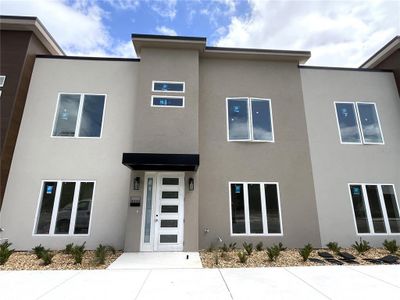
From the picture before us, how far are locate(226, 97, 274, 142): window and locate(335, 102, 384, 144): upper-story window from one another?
10.6 feet

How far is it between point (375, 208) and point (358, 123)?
3647mm

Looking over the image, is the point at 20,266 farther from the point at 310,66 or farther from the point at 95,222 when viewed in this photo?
the point at 310,66

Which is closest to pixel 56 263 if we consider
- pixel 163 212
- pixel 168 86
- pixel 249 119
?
pixel 163 212

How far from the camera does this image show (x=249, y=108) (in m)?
9.00

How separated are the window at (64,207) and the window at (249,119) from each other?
20.2 feet

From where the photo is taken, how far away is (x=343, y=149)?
8781mm


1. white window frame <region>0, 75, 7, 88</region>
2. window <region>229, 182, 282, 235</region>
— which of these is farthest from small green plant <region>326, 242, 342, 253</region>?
white window frame <region>0, 75, 7, 88</region>

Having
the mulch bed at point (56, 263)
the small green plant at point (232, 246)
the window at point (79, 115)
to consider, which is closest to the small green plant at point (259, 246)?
the small green plant at point (232, 246)

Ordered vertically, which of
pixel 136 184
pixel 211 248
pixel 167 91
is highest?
pixel 167 91

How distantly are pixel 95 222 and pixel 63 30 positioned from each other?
8945mm

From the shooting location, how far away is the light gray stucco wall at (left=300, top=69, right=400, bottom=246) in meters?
8.12

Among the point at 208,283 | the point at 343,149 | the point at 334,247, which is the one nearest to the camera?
the point at 208,283

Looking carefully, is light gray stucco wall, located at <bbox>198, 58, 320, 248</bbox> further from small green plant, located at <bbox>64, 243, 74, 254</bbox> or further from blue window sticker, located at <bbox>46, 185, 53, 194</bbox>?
blue window sticker, located at <bbox>46, 185, 53, 194</bbox>

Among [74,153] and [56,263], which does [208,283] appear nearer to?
[56,263]
